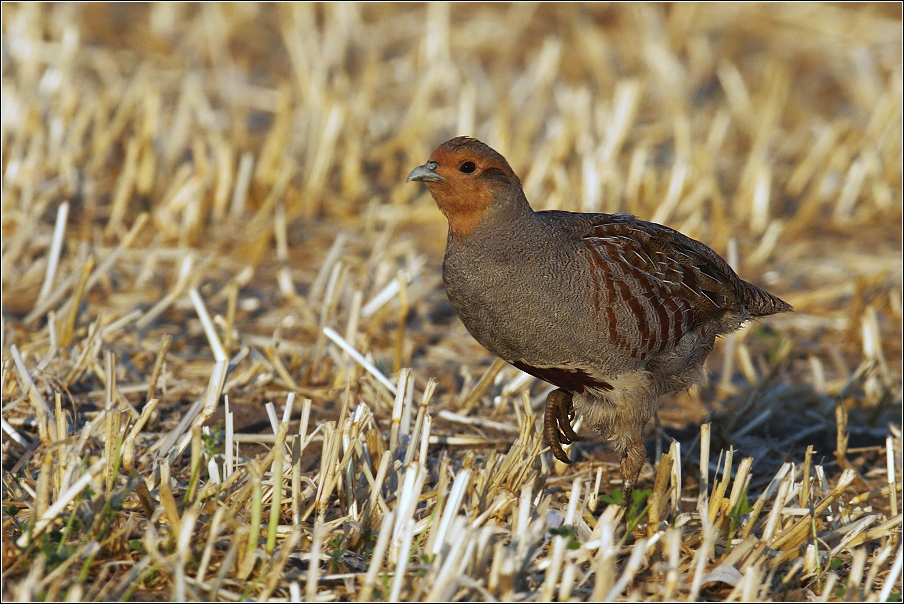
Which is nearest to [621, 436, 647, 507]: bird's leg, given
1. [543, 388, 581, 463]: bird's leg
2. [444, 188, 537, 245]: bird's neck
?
[543, 388, 581, 463]: bird's leg

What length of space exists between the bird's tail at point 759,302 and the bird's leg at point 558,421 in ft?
2.42

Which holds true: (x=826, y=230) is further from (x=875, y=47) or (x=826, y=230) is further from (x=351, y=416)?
(x=351, y=416)

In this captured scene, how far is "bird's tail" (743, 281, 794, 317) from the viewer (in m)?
3.94

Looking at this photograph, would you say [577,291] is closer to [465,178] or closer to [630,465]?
[465,178]

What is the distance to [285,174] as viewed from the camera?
6.17 metres

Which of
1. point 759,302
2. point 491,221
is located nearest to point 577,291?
point 491,221

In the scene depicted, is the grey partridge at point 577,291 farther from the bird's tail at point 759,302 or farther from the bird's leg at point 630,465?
the bird's tail at point 759,302

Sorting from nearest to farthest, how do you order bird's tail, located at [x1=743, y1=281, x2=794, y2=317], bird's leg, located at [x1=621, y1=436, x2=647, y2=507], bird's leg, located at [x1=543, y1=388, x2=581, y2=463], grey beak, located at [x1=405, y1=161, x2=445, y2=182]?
grey beak, located at [x1=405, y1=161, x2=445, y2=182], bird's leg, located at [x1=621, y1=436, x2=647, y2=507], bird's leg, located at [x1=543, y1=388, x2=581, y2=463], bird's tail, located at [x1=743, y1=281, x2=794, y2=317]

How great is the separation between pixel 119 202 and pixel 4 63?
63.2 inches

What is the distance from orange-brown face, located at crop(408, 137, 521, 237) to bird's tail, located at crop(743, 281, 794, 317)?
1.14 metres

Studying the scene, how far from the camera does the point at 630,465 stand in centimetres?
366

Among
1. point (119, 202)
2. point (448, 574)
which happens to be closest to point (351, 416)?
point (448, 574)

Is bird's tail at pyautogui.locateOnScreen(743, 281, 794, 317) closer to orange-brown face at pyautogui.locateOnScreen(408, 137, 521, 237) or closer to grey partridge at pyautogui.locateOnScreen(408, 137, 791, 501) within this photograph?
grey partridge at pyautogui.locateOnScreen(408, 137, 791, 501)

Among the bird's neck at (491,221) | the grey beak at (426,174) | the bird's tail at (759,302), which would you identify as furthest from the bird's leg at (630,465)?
the grey beak at (426,174)
